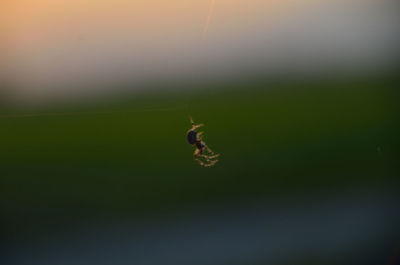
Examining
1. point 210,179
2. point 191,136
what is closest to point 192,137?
point 191,136

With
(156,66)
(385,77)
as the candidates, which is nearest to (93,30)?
(156,66)

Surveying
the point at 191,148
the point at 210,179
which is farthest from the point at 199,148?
the point at 210,179

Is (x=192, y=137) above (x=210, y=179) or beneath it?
above

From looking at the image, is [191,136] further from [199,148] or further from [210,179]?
[210,179]
